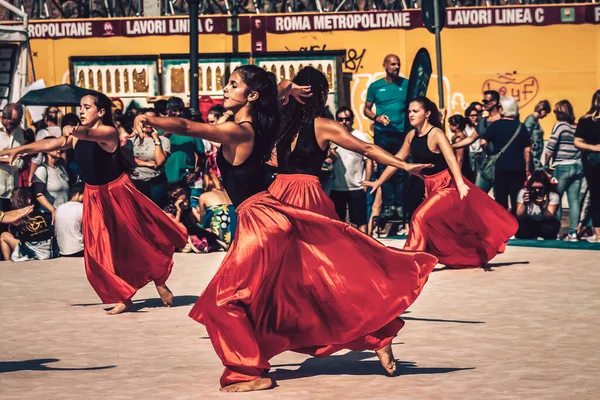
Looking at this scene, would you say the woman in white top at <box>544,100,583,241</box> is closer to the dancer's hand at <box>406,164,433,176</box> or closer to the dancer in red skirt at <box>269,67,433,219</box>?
the dancer in red skirt at <box>269,67,433,219</box>

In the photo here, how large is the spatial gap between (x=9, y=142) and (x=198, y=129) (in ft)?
32.3

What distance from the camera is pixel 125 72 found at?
960 inches

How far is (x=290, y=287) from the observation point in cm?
775

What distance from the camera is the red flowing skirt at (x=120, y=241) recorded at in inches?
441

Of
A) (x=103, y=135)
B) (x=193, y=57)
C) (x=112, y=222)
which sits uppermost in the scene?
(x=193, y=57)

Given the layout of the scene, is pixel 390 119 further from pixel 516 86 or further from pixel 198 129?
pixel 198 129

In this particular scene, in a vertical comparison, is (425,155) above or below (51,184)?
above

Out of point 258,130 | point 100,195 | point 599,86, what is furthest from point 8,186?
point 599,86

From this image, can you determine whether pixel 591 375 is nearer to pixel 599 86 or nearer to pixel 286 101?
pixel 286 101

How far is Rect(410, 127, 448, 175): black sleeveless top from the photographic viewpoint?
13.2 m

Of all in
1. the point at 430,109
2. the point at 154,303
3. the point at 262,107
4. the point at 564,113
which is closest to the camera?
the point at 262,107

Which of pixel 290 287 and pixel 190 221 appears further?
pixel 190 221

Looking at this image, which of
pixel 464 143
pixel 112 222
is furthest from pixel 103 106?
pixel 464 143

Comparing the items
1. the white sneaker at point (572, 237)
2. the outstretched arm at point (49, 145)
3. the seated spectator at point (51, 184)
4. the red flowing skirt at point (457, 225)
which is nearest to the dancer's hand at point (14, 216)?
the outstretched arm at point (49, 145)
